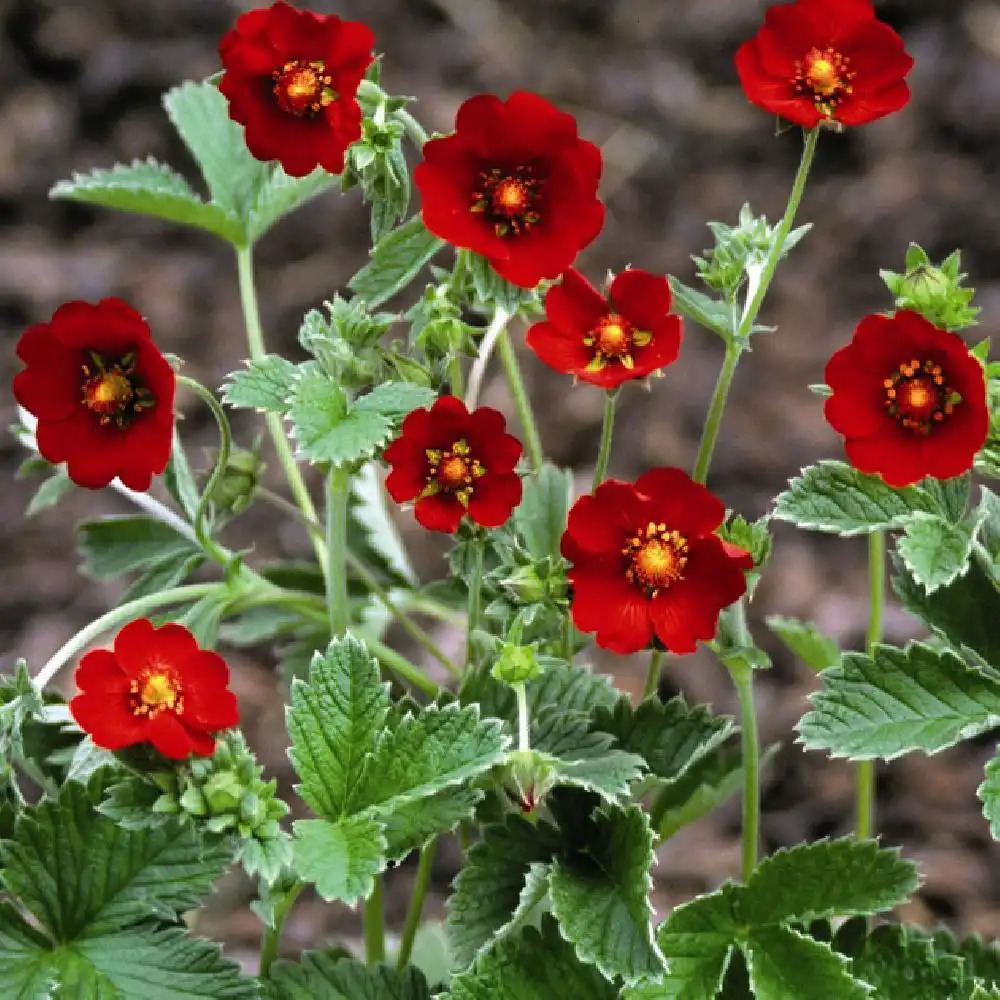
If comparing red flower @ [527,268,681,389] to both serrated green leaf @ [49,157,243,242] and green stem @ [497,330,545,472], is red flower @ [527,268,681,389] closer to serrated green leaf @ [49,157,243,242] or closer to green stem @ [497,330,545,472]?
green stem @ [497,330,545,472]

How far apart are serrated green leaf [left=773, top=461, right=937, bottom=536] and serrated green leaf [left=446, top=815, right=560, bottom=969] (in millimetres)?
264

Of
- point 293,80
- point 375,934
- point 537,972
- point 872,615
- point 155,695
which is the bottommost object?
point 375,934

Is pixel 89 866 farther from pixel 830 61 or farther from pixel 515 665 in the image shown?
pixel 830 61

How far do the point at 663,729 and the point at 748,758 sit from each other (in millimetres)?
60

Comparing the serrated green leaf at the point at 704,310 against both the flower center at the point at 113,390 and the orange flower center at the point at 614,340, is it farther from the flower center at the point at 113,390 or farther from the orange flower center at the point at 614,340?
the flower center at the point at 113,390

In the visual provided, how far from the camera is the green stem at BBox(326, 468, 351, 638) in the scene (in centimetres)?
98

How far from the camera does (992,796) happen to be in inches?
36.2

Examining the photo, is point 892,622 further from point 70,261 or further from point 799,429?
point 70,261

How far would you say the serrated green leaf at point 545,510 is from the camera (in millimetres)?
1119

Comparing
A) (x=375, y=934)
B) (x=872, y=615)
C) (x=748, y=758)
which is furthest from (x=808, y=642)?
(x=375, y=934)

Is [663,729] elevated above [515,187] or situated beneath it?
situated beneath

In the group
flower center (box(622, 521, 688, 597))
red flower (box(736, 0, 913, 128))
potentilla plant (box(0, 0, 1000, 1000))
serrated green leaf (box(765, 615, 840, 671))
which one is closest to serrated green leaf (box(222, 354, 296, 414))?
potentilla plant (box(0, 0, 1000, 1000))

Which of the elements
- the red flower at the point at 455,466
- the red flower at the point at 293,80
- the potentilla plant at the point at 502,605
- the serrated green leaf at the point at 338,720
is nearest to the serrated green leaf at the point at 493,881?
the potentilla plant at the point at 502,605

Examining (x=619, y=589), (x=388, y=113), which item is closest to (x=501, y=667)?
(x=619, y=589)
